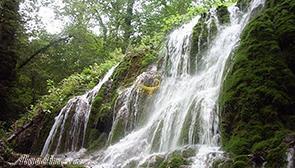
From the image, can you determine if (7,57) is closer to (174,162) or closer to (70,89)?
(70,89)

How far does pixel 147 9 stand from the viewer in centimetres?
1977

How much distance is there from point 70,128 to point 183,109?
4.11 meters

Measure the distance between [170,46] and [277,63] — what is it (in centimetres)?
439

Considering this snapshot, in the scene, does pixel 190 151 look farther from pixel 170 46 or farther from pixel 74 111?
pixel 74 111

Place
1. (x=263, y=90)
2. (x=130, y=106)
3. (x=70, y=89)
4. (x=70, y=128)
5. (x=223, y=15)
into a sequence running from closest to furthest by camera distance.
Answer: (x=263, y=90) < (x=223, y=15) < (x=130, y=106) < (x=70, y=128) < (x=70, y=89)

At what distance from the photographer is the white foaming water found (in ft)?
23.6

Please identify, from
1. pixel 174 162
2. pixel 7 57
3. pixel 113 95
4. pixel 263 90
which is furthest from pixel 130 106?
pixel 7 57

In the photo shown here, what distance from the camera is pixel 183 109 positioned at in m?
8.20

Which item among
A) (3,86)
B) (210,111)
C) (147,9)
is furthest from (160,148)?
(147,9)

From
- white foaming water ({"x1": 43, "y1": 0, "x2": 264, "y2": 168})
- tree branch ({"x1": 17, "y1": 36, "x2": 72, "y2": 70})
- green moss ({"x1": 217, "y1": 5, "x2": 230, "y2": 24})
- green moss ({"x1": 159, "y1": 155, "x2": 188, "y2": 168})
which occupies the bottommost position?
green moss ({"x1": 159, "y1": 155, "x2": 188, "y2": 168})

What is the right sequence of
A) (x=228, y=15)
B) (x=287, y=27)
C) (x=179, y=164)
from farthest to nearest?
(x=228, y=15)
(x=287, y=27)
(x=179, y=164)

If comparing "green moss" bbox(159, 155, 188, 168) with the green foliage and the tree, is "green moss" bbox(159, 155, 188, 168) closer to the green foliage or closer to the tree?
the green foliage

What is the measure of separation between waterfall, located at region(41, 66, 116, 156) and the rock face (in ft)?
16.9


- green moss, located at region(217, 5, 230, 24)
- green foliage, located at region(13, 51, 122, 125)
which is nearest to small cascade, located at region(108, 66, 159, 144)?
green moss, located at region(217, 5, 230, 24)
